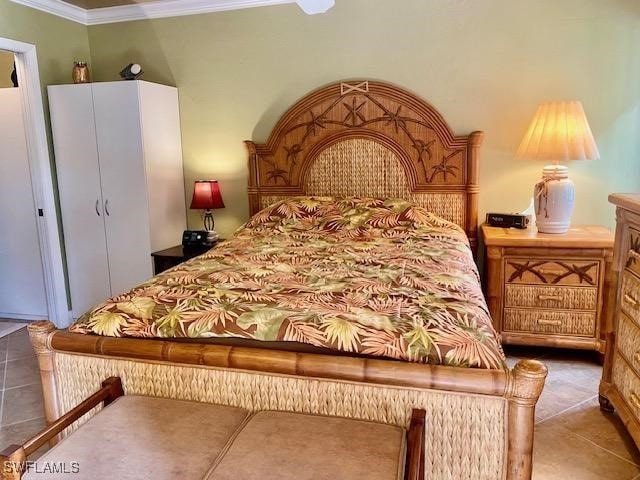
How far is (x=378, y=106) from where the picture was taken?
346cm

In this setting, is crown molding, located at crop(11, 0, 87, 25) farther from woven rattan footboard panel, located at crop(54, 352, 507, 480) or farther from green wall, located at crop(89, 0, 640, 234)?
woven rattan footboard panel, located at crop(54, 352, 507, 480)

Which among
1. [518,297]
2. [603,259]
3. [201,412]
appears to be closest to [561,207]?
[603,259]

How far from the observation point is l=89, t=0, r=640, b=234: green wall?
313 centimetres

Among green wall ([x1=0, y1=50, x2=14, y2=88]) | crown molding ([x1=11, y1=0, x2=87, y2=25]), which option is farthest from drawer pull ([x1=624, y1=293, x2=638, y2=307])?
green wall ([x1=0, y1=50, x2=14, y2=88])

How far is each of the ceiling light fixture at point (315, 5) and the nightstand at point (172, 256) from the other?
6.25ft

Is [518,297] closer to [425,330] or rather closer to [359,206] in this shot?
[359,206]

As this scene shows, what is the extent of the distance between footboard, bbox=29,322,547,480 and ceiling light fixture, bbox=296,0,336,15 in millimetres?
2785

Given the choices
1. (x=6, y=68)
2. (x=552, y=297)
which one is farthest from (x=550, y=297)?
(x=6, y=68)

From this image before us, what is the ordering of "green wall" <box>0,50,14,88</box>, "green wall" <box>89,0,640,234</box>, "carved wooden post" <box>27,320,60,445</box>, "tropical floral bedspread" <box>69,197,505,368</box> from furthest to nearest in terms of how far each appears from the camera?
1. "green wall" <box>0,50,14,88</box>
2. "green wall" <box>89,0,640,234</box>
3. "carved wooden post" <box>27,320,60,445</box>
4. "tropical floral bedspread" <box>69,197,505,368</box>

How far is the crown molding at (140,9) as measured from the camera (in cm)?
359

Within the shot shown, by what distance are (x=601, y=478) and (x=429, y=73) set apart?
2.60 metres

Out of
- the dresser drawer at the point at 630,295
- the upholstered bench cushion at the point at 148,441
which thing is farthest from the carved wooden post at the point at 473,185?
the upholstered bench cushion at the point at 148,441

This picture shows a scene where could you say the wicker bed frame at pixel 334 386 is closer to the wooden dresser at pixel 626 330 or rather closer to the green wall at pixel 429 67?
the wooden dresser at pixel 626 330

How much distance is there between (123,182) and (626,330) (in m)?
3.28
